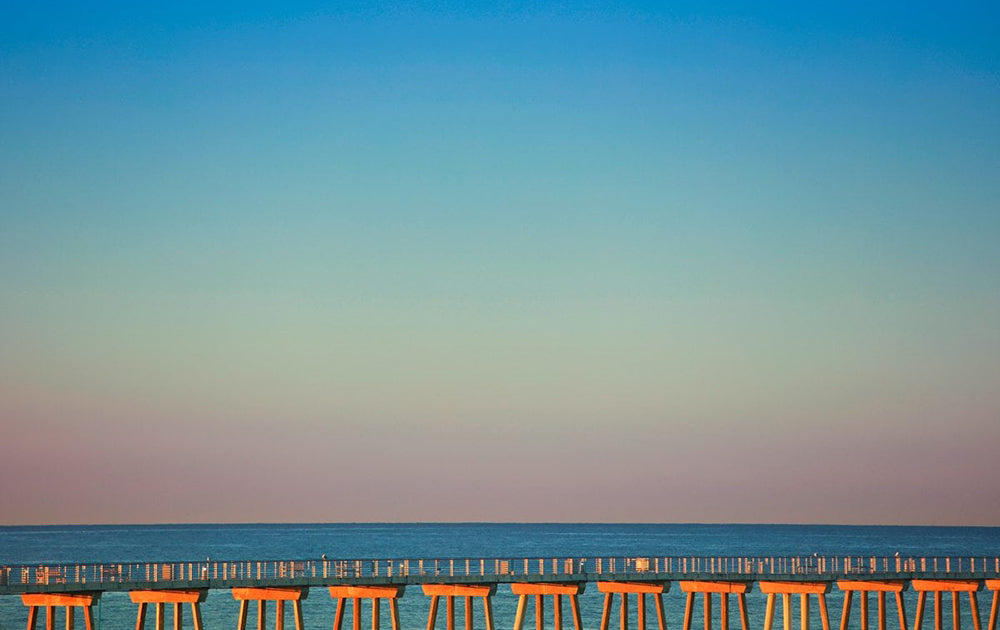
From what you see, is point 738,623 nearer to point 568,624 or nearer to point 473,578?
point 568,624

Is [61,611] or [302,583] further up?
[61,611]

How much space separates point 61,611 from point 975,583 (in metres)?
78.5

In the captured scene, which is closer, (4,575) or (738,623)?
(4,575)

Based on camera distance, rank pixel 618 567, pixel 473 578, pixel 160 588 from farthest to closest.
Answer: pixel 618 567, pixel 473 578, pixel 160 588

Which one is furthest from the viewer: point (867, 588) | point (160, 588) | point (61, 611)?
point (61, 611)

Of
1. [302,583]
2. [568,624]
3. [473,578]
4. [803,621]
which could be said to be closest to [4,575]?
[302,583]

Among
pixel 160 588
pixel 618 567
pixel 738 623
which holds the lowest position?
pixel 160 588

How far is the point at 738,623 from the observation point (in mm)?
113250

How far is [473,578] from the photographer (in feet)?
221

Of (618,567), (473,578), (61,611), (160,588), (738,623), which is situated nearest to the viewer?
(160,588)

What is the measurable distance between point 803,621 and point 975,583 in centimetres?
957

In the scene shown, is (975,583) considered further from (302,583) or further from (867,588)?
(302,583)

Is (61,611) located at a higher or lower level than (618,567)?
lower

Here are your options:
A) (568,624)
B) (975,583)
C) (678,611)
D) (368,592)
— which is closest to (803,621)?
(975,583)
